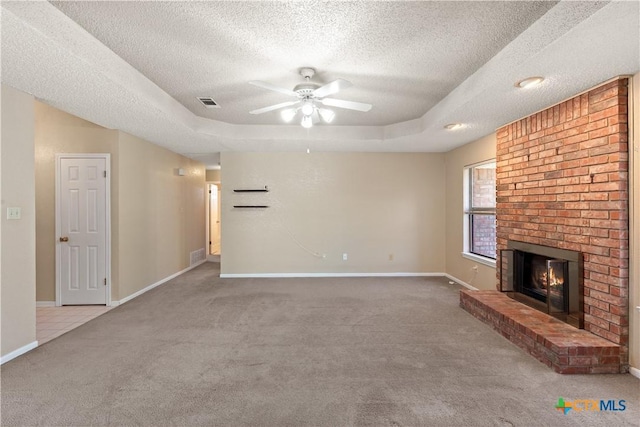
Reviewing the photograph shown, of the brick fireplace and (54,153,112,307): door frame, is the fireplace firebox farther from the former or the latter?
(54,153,112,307): door frame

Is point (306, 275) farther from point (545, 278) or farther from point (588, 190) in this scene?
point (588, 190)

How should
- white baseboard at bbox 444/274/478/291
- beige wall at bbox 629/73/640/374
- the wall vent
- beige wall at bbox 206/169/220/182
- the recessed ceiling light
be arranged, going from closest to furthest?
beige wall at bbox 629/73/640/374 < the recessed ceiling light < white baseboard at bbox 444/274/478/291 < the wall vent < beige wall at bbox 206/169/220/182

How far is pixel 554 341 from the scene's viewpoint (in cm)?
238

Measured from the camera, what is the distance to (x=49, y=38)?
190 cm

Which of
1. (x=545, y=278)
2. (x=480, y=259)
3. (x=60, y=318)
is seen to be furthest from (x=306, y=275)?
(x=545, y=278)

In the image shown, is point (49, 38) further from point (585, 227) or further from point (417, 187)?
point (417, 187)

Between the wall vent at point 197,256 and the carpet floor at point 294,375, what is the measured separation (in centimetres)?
277

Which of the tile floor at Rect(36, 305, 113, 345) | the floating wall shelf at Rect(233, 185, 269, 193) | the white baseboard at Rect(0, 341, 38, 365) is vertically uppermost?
the floating wall shelf at Rect(233, 185, 269, 193)

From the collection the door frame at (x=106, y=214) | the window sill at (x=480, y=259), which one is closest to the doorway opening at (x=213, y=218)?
the door frame at (x=106, y=214)

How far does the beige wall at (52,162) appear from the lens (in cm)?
398

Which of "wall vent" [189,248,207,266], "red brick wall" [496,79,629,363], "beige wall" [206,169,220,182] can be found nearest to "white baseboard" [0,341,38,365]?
"wall vent" [189,248,207,266]

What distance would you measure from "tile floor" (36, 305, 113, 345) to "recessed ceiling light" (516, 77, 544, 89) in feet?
16.3

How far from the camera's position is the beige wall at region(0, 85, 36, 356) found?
250 cm

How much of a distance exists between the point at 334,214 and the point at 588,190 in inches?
146
